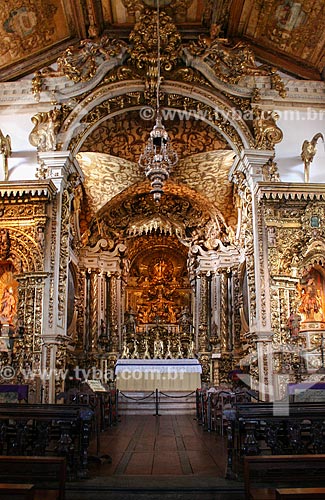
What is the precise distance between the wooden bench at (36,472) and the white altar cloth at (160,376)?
8.38 metres

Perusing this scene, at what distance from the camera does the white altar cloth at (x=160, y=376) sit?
13078 millimetres

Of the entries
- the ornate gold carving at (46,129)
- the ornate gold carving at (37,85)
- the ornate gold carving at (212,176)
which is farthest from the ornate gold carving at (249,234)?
the ornate gold carving at (37,85)

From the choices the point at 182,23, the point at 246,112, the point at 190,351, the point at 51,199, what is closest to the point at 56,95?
the point at 51,199

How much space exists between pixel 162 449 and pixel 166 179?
4.34 meters

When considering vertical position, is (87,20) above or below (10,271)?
above

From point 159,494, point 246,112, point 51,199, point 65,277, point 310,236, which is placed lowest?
point 159,494

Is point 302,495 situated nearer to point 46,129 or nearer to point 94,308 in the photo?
point 46,129

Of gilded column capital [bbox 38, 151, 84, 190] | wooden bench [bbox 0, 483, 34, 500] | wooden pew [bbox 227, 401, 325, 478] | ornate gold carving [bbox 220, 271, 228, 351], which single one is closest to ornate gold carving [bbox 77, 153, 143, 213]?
gilded column capital [bbox 38, 151, 84, 190]

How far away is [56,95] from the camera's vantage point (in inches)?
460

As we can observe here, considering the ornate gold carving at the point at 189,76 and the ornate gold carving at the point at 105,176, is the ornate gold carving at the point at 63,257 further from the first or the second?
the ornate gold carving at the point at 189,76

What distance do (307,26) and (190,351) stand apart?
29.2ft

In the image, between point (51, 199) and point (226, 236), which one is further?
point (226, 236)

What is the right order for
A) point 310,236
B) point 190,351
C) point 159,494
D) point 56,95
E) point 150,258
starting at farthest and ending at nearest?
point 150,258
point 190,351
point 56,95
point 310,236
point 159,494

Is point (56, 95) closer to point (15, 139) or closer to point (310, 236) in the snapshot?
point (15, 139)
